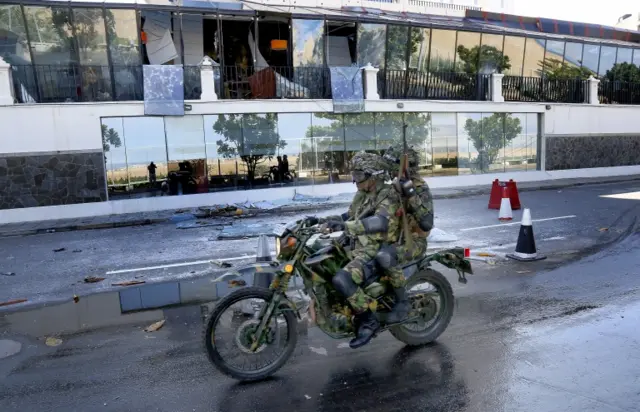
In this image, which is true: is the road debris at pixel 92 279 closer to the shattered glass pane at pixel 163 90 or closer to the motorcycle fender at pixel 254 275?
the motorcycle fender at pixel 254 275

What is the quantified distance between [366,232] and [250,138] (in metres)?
15.6

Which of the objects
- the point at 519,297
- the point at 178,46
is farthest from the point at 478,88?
the point at 519,297

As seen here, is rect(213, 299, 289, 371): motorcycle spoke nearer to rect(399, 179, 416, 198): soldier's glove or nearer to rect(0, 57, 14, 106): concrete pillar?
rect(399, 179, 416, 198): soldier's glove

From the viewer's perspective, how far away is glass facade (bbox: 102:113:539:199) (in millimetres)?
17797

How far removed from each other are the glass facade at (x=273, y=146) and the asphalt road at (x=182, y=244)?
13.5ft

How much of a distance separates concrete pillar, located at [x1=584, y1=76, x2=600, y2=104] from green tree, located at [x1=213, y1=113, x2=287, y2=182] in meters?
17.5

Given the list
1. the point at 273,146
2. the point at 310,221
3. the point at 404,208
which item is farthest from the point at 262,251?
the point at 273,146

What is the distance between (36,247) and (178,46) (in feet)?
34.7

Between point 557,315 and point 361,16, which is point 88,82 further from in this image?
point 557,315

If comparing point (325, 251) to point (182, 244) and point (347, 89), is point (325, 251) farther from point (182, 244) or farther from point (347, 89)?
point (347, 89)

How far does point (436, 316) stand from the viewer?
16.9 ft

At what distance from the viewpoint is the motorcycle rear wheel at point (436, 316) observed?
489 cm

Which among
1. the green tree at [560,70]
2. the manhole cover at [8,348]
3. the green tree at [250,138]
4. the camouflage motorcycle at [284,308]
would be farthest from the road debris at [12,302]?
the green tree at [560,70]

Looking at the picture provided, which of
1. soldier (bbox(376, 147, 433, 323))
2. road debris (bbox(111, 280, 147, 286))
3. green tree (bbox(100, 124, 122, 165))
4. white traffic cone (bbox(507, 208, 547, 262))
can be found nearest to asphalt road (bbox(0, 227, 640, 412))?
soldier (bbox(376, 147, 433, 323))
